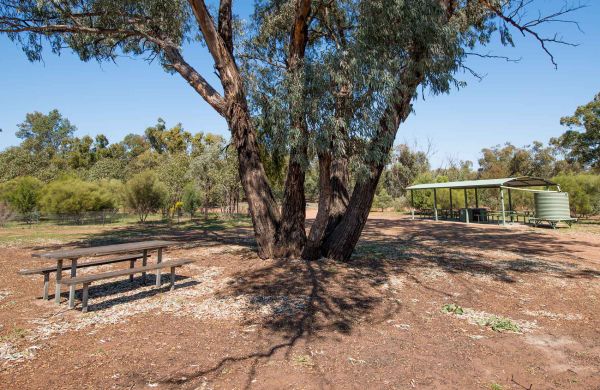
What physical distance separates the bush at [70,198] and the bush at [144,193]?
2114 mm

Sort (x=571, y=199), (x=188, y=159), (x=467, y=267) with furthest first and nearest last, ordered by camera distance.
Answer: (x=188, y=159), (x=571, y=199), (x=467, y=267)

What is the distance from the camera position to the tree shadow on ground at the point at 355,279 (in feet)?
14.8

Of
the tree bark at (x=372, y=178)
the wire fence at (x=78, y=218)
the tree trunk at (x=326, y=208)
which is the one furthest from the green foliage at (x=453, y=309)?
the wire fence at (x=78, y=218)

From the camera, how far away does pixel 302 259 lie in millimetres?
8039

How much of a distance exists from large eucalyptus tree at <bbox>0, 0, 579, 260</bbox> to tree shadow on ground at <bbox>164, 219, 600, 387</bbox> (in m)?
1.05

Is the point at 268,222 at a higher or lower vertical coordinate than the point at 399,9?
lower

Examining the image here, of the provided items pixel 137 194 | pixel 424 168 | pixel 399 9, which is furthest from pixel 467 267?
pixel 424 168

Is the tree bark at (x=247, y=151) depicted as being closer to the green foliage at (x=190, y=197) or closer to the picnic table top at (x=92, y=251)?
the picnic table top at (x=92, y=251)

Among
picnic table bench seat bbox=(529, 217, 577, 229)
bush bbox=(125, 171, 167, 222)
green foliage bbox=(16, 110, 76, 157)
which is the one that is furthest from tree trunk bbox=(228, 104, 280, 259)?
green foliage bbox=(16, 110, 76, 157)

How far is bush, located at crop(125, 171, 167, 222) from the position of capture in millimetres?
23078

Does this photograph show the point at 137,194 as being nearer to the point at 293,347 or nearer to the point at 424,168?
the point at 293,347

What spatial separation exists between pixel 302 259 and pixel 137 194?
1844cm

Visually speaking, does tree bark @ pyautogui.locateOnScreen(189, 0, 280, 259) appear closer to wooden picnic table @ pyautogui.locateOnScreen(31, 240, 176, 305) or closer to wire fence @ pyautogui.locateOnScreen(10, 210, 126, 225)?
wooden picnic table @ pyautogui.locateOnScreen(31, 240, 176, 305)

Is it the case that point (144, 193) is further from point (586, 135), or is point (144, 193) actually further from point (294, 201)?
point (586, 135)
